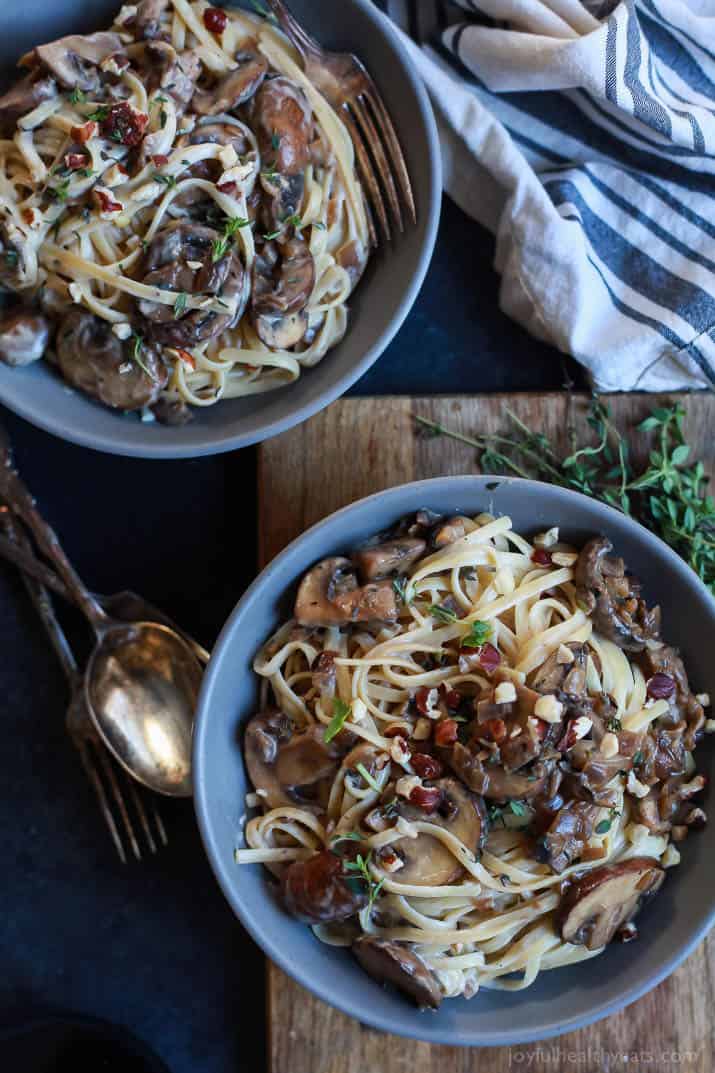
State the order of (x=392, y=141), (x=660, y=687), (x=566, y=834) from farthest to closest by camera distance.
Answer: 1. (x=392, y=141)
2. (x=660, y=687)
3. (x=566, y=834)

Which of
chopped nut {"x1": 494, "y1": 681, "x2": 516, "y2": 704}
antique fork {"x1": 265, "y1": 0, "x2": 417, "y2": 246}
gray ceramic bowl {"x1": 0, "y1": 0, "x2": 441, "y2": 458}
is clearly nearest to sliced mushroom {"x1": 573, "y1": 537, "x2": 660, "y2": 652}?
chopped nut {"x1": 494, "y1": 681, "x2": 516, "y2": 704}

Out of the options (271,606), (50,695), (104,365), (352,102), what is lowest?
(50,695)

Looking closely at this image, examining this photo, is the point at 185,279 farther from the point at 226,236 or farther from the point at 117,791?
the point at 117,791

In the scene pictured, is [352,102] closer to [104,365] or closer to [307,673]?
[104,365]

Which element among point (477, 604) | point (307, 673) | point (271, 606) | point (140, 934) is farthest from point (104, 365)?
point (140, 934)

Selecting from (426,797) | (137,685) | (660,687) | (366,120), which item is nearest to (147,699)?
(137,685)

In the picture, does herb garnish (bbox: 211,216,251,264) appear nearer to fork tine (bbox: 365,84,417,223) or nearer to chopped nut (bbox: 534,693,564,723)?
fork tine (bbox: 365,84,417,223)

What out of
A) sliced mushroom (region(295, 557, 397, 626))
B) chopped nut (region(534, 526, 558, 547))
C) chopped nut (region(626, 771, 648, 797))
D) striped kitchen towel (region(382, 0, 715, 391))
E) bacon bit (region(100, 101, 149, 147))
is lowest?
chopped nut (region(626, 771, 648, 797))
